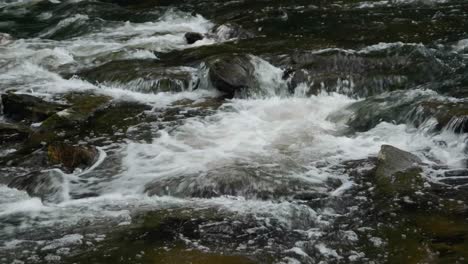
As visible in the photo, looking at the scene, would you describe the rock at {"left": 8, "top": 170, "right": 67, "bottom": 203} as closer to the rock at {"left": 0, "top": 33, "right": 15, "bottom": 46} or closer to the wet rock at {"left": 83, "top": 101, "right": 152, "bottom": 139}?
the wet rock at {"left": 83, "top": 101, "right": 152, "bottom": 139}

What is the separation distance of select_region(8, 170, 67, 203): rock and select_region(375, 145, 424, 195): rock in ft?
13.2

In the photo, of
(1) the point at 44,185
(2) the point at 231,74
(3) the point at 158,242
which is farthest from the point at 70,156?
(2) the point at 231,74

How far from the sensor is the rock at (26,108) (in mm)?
10164

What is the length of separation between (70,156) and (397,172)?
4536 millimetres

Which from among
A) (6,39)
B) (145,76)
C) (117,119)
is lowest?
(117,119)

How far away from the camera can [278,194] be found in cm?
694

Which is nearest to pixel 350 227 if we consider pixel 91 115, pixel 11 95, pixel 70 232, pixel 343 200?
pixel 343 200

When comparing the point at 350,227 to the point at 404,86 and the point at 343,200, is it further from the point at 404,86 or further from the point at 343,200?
the point at 404,86

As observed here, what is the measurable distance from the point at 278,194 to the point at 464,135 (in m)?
3.14

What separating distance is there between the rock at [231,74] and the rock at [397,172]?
13.1ft

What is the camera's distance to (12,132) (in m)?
9.48

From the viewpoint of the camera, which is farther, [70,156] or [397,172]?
[70,156]

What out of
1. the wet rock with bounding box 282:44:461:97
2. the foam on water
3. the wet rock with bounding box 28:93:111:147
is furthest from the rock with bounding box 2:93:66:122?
the wet rock with bounding box 282:44:461:97

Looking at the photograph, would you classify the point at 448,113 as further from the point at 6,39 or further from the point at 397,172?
the point at 6,39
